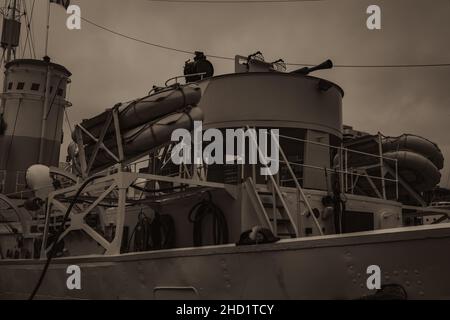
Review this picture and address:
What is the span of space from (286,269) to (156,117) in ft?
15.0

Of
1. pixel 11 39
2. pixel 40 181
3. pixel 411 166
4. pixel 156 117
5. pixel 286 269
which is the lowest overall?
pixel 286 269

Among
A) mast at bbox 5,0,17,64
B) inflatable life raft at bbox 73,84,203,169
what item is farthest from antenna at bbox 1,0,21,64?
inflatable life raft at bbox 73,84,203,169

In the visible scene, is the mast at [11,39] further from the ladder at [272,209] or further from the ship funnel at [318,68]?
the ladder at [272,209]

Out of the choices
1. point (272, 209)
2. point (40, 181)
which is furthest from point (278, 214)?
point (40, 181)

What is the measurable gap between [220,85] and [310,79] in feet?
6.16

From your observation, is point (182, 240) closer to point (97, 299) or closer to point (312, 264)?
point (97, 299)

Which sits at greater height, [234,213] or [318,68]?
[318,68]

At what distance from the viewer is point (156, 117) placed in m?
9.48

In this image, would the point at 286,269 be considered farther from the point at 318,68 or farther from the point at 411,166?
the point at 411,166

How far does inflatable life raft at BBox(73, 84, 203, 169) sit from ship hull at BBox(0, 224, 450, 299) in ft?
7.70

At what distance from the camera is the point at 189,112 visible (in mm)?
9289

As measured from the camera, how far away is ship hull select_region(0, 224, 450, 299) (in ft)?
16.1
